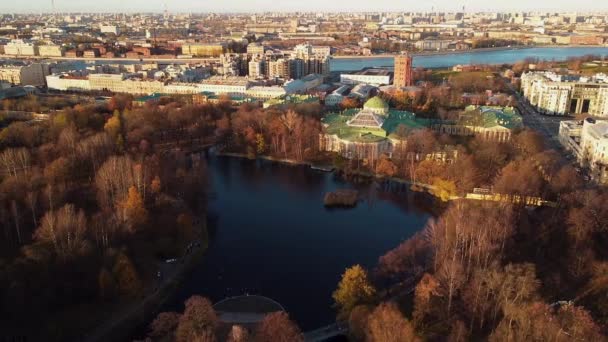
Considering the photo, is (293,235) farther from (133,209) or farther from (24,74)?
(24,74)

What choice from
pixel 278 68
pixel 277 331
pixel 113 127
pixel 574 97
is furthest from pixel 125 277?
pixel 278 68

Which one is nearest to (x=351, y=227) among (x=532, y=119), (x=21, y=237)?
(x=21, y=237)

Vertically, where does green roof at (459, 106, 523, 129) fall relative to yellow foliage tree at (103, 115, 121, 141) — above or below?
below

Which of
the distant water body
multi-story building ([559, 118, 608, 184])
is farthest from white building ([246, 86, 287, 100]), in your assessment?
→ the distant water body

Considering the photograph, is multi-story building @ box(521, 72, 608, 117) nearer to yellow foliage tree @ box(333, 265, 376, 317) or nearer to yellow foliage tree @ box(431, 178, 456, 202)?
yellow foliage tree @ box(431, 178, 456, 202)

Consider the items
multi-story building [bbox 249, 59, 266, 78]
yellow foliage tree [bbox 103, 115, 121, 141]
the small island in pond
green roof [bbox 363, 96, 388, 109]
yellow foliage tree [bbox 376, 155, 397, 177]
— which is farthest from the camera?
multi-story building [bbox 249, 59, 266, 78]

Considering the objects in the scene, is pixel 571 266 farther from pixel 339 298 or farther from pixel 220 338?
pixel 220 338
